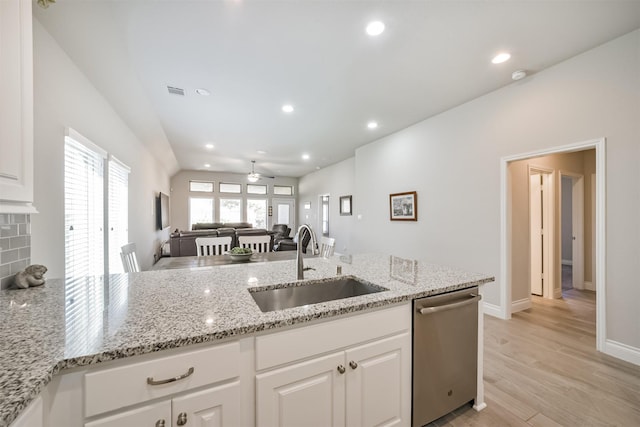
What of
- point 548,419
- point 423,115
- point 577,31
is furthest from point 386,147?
point 548,419

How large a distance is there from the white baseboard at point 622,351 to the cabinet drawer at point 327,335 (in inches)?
92.7

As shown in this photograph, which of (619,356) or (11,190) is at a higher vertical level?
(11,190)

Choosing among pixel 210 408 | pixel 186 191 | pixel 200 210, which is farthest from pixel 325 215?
pixel 210 408

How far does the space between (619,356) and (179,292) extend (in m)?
3.53

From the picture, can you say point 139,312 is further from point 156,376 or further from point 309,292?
point 309,292

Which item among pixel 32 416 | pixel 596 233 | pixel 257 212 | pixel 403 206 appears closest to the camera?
pixel 32 416

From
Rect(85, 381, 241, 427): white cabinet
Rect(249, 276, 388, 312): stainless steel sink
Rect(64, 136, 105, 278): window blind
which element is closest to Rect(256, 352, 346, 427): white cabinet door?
Rect(85, 381, 241, 427): white cabinet

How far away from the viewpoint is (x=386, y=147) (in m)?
4.87

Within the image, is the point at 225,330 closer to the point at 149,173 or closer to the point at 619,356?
the point at 619,356

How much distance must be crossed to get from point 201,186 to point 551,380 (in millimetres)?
9975

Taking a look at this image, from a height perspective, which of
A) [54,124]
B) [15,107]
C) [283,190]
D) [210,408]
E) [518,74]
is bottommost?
[210,408]

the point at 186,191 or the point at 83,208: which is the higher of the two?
the point at 186,191

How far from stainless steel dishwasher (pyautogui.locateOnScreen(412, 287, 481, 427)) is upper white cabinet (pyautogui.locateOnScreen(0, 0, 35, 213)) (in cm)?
197

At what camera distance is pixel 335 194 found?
25.3 ft
